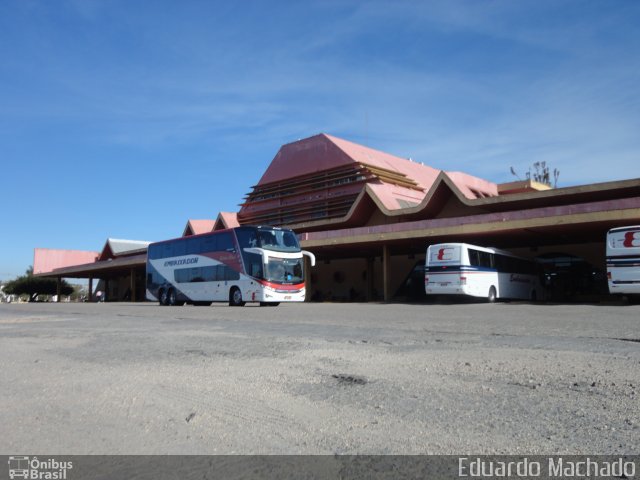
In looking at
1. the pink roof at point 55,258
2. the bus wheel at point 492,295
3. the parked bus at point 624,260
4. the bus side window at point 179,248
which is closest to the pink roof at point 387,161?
the bus side window at point 179,248

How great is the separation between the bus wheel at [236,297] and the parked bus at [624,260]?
14.3m

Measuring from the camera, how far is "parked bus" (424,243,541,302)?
2150 cm

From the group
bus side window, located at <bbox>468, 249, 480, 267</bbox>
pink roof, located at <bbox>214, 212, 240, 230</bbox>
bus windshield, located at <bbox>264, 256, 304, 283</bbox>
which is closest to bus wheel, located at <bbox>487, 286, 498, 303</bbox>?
bus side window, located at <bbox>468, 249, 480, 267</bbox>

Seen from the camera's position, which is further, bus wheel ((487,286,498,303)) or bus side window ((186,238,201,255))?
bus side window ((186,238,201,255))

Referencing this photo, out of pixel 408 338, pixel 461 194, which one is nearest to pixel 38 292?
pixel 461 194

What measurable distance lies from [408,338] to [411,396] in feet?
14.5

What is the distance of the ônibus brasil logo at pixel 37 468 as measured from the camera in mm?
3181

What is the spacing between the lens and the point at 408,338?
29.6 ft

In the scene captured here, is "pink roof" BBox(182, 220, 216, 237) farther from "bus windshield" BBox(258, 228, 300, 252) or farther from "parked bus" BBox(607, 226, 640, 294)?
"parked bus" BBox(607, 226, 640, 294)

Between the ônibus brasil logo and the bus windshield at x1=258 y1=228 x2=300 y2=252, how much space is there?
19.3 meters

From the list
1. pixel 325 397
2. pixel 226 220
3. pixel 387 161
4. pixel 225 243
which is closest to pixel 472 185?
pixel 387 161

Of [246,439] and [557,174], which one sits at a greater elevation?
[557,174]

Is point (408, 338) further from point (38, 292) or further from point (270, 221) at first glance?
point (38, 292)

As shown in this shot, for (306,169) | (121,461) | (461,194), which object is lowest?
(121,461)
